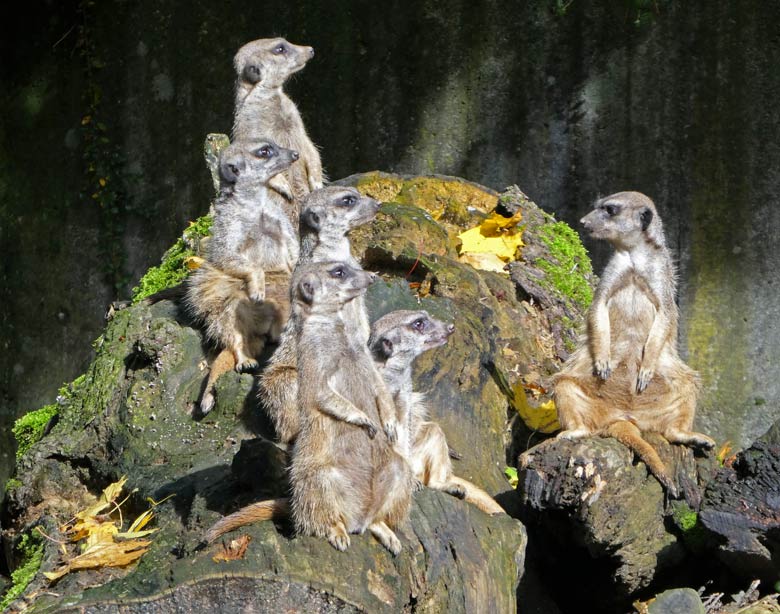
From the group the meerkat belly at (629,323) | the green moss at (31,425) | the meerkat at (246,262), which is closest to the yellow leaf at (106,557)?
the meerkat at (246,262)

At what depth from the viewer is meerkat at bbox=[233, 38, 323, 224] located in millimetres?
7000

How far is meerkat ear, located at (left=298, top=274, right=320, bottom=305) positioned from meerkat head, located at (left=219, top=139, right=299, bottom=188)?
1492 mm

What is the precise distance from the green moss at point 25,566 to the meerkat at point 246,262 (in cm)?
121

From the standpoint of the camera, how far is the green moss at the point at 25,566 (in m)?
4.38

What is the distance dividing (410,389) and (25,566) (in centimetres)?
172

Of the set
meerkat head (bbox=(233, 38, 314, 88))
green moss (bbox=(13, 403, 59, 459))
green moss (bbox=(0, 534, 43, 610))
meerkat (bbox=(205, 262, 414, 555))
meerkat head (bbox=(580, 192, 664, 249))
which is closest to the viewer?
meerkat (bbox=(205, 262, 414, 555))

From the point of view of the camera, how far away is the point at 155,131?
902 cm

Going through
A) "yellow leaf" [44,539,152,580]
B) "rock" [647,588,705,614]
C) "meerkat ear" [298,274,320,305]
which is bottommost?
"rock" [647,588,705,614]

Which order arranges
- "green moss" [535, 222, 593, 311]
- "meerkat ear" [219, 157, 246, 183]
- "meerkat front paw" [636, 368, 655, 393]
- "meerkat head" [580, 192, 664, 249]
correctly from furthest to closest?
"green moss" [535, 222, 593, 311] < "meerkat ear" [219, 157, 246, 183] < "meerkat head" [580, 192, 664, 249] < "meerkat front paw" [636, 368, 655, 393]

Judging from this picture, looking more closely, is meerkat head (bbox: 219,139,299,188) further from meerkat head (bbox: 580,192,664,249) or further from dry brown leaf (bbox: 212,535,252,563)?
dry brown leaf (bbox: 212,535,252,563)

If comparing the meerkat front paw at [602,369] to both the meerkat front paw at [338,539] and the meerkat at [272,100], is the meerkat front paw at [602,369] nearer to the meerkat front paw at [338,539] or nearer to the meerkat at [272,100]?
the meerkat front paw at [338,539]

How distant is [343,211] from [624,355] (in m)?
1.47

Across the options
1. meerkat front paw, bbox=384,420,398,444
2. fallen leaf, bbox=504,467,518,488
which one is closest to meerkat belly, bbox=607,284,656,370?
fallen leaf, bbox=504,467,518,488

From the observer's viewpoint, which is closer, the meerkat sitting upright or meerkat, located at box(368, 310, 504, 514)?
meerkat, located at box(368, 310, 504, 514)
